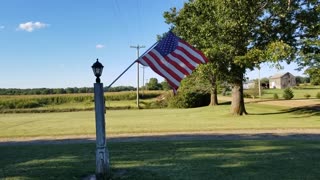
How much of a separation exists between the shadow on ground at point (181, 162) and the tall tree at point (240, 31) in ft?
45.3

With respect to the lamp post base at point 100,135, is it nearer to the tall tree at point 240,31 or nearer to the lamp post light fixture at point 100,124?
the lamp post light fixture at point 100,124

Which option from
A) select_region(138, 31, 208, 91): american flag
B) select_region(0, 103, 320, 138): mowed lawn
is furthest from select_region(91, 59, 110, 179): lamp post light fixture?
select_region(0, 103, 320, 138): mowed lawn

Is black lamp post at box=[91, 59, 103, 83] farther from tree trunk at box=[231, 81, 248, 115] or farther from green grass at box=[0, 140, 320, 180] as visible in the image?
tree trunk at box=[231, 81, 248, 115]

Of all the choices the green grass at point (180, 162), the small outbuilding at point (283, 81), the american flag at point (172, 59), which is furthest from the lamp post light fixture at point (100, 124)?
the small outbuilding at point (283, 81)

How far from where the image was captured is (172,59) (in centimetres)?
896

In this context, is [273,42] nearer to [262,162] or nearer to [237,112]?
[237,112]

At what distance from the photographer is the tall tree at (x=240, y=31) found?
84.5ft

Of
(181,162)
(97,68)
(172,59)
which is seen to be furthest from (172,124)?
(97,68)

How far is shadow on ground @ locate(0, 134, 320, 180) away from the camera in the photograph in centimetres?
833

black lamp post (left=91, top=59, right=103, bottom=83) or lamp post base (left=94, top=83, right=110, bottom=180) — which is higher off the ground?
black lamp post (left=91, top=59, right=103, bottom=83)

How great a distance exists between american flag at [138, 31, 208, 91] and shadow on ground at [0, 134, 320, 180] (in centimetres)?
190

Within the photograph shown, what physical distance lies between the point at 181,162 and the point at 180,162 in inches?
0.9

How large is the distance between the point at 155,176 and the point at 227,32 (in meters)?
19.2

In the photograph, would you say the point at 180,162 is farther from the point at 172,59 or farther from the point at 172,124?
the point at 172,124
